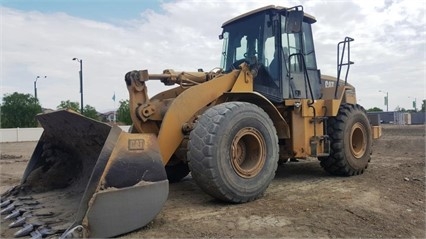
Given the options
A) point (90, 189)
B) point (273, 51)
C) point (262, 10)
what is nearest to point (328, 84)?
point (273, 51)

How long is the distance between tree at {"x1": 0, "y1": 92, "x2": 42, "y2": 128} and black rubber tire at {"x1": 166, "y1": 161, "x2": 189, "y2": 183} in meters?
31.2

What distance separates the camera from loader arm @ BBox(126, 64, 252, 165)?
503cm

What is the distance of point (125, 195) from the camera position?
3912mm

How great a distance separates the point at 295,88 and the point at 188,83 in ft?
6.61

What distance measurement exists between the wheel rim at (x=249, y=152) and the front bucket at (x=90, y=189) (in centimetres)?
131

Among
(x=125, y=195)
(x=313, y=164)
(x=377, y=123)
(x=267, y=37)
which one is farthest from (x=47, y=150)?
(x=377, y=123)

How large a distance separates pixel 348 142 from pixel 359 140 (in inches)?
26.4

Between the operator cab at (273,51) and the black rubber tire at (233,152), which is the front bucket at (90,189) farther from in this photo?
the operator cab at (273,51)

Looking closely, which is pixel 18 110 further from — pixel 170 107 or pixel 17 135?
pixel 170 107

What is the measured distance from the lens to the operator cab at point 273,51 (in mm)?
6637

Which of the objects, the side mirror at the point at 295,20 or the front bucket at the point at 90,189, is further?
the side mirror at the point at 295,20

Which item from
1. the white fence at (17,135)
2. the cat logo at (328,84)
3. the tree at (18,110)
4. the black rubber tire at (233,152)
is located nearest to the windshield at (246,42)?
the black rubber tire at (233,152)

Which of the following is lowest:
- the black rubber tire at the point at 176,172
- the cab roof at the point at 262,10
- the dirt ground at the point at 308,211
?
the dirt ground at the point at 308,211

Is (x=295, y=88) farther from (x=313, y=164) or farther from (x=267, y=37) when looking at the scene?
(x=313, y=164)
